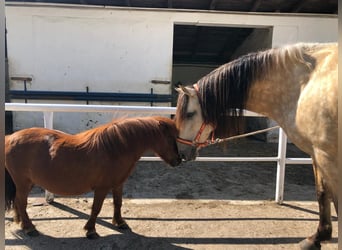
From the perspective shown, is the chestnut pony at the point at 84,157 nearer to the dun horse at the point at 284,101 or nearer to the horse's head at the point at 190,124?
the horse's head at the point at 190,124

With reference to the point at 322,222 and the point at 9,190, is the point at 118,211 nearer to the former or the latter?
the point at 9,190

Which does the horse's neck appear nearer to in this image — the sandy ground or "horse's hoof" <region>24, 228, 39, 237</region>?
the sandy ground

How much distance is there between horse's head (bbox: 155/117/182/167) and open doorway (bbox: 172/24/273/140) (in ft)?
20.0

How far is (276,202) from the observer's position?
3459mm

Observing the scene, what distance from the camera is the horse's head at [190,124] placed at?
2305mm

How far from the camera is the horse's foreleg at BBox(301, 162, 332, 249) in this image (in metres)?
2.36

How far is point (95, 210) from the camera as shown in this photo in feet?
8.15

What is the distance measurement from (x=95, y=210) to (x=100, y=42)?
19.3 feet

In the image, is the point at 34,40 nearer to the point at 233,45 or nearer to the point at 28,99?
the point at 28,99

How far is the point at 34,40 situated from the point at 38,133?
576cm

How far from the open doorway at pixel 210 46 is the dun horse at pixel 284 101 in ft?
20.7

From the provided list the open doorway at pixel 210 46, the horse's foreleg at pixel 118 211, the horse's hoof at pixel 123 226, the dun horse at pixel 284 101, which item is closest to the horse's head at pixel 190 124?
the dun horse at pixel 284 101

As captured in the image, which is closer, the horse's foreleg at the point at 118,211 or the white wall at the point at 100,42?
the horse's foreleg at the point at 118,211

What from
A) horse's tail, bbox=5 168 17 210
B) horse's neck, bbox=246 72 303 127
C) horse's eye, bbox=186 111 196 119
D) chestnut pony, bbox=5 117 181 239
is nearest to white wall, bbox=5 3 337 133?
horse's tail, bbox=5 168 17 210
